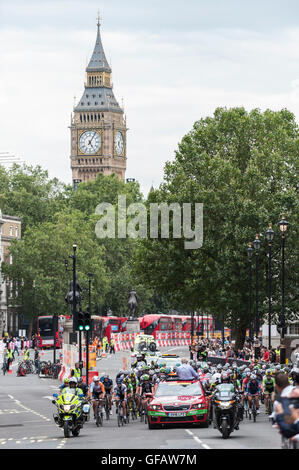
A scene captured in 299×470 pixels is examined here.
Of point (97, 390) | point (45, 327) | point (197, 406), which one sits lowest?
point (197, 406)

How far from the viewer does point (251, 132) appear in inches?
2859

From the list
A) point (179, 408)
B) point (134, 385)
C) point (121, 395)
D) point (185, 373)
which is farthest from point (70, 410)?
point (134, 385)

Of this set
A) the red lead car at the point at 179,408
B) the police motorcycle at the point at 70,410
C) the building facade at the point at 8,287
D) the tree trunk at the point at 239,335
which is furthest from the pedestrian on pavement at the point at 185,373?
the building facade at the point at 8,287

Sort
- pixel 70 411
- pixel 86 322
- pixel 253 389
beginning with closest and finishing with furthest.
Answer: pixel 70 411 < pixel 253 389 < pixel 86 322

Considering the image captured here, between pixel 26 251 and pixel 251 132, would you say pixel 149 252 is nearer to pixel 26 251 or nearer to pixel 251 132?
pixel 251 132

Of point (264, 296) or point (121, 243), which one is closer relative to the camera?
point (264, 296)

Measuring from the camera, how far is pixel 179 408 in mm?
31328

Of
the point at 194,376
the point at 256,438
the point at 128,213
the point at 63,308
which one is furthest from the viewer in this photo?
the point at 128,213

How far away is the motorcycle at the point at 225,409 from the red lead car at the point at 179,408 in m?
1.45

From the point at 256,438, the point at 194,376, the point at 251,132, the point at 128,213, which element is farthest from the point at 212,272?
the point at 128,213

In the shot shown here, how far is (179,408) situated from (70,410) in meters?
2.80

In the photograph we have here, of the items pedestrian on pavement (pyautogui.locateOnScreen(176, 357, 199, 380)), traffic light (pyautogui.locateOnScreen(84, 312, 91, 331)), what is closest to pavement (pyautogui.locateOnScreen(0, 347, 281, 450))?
pedestrian on pavement (pyautogui.locateOnScreen(176, 357, 199, 380))

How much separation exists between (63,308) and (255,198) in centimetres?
5472

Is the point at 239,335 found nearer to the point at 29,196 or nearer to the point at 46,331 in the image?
the point at 46,331
